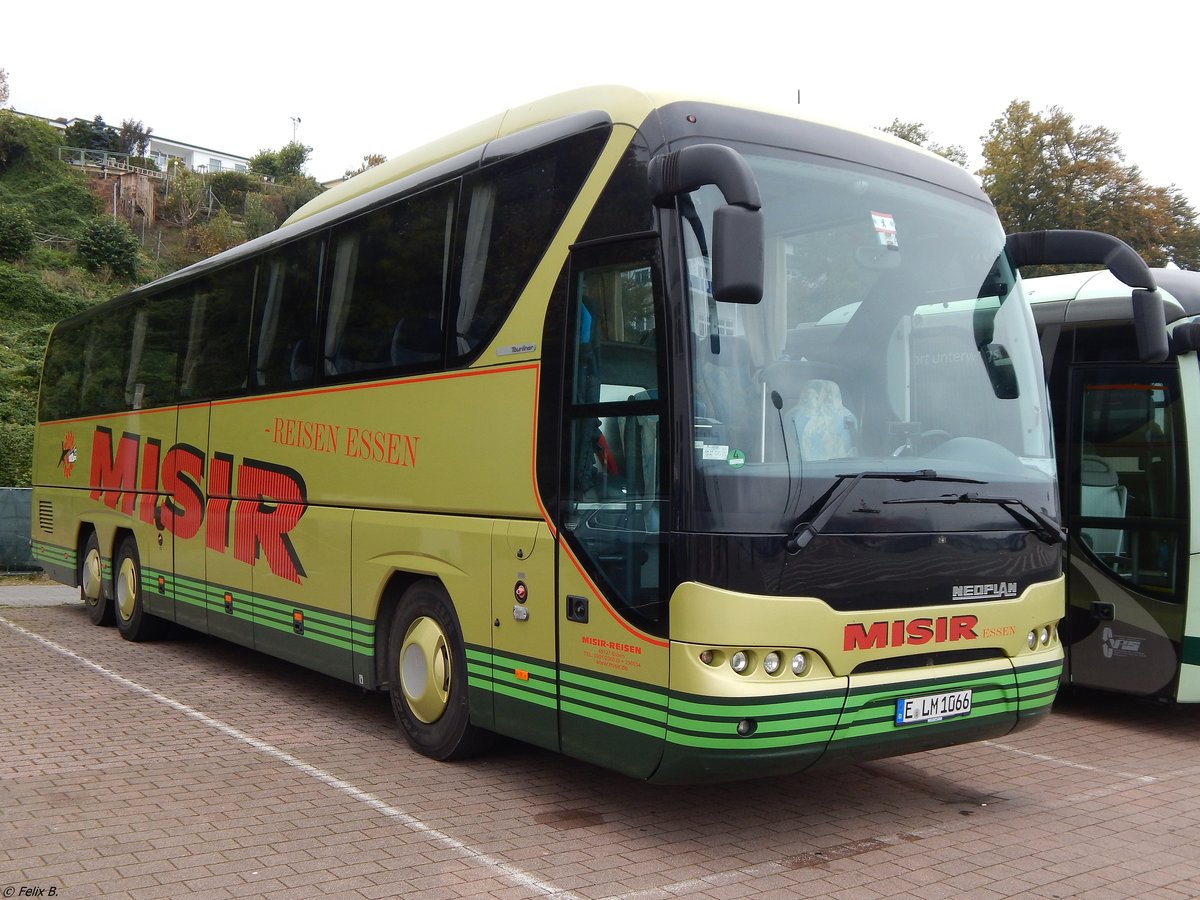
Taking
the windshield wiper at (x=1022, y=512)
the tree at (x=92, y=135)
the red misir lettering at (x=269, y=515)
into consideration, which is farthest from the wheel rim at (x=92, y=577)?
the tree at (x=92, y=135)

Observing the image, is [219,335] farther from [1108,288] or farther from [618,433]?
[1108,288]

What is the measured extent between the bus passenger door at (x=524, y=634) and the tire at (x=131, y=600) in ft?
23.0

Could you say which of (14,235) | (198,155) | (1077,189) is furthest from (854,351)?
(198,155)

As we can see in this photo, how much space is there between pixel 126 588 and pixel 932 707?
9606 millimetres

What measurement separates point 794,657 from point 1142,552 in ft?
15.2

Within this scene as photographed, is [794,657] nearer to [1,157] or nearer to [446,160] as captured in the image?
[446,160]

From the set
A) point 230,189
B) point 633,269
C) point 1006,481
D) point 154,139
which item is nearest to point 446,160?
point 633,269

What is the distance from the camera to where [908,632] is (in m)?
5.43

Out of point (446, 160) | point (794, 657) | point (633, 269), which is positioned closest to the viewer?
point (794, 657)

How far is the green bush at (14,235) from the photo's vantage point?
53.3 metres

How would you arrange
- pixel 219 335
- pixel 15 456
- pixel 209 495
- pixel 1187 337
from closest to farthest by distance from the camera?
pixel 1187 337
pixel 209 495
pixel 219 335
pixel 15 456

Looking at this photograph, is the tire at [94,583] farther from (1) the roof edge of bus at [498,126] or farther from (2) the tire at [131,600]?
(1) the roof edge of bus at [498,126]

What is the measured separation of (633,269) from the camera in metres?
5.46

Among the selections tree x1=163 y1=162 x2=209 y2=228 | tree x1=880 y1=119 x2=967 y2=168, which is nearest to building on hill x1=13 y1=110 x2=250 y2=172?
tree x1=163 y1=162 x2=209 y2=228
